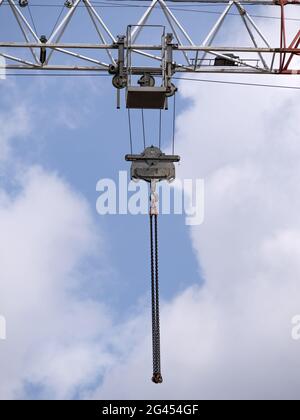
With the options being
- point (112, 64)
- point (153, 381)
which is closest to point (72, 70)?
point (112, 64)

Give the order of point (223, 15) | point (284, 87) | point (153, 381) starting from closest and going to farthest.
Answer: point (153, 381) → point (223, 15) → point (284, 87)

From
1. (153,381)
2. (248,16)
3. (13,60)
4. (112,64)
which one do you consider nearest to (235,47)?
(248,16)

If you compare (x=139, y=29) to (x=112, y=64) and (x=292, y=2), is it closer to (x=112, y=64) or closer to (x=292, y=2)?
(x=112, y=64)

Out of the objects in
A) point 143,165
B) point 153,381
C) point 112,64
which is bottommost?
point 153,381

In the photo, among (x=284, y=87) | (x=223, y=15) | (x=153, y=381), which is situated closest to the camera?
(x=153, y=381)

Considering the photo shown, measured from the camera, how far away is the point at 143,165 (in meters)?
38.5

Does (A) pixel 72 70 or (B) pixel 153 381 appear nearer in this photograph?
(B) pixel 153 381

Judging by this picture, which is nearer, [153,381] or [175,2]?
[153,381]

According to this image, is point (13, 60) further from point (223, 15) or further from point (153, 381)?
point (153, 381)

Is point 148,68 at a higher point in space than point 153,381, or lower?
higher

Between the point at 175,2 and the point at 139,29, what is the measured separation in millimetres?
1443

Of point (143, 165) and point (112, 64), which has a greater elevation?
point (112, 64)

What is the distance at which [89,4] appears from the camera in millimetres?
38125

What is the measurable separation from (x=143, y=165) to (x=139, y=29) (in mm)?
3627
